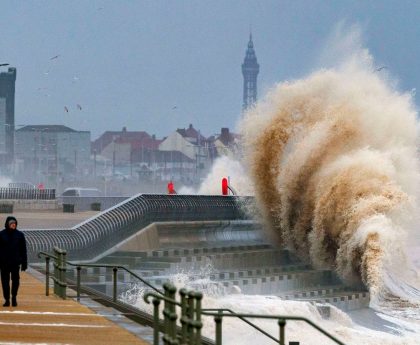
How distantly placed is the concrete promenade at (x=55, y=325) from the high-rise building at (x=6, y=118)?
520 ft

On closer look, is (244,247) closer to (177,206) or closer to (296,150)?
(177,206)

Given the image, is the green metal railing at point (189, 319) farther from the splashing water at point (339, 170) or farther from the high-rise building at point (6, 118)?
the high-rise building at point (6, 118)

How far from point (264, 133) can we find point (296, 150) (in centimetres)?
261

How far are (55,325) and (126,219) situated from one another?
52.9 feet

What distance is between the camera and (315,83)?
143 ft

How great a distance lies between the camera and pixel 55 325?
1570 centimetres

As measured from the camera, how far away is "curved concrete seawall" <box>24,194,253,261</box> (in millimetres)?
28375

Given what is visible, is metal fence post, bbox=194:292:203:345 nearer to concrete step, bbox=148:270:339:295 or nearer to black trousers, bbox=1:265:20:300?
black trousers, bbox=1:265:20:300

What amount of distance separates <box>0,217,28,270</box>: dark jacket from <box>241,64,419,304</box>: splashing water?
628 inches

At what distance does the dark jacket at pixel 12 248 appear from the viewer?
17.0 meters

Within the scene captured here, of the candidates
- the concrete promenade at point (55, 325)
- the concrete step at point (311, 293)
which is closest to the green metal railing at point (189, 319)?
the concrete promenade at point (55, 325)

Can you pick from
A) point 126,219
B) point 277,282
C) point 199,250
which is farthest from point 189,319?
point 126,219

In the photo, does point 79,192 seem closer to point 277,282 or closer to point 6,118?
point 277,282

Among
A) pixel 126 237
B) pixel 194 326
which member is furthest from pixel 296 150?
pixel 194 326
